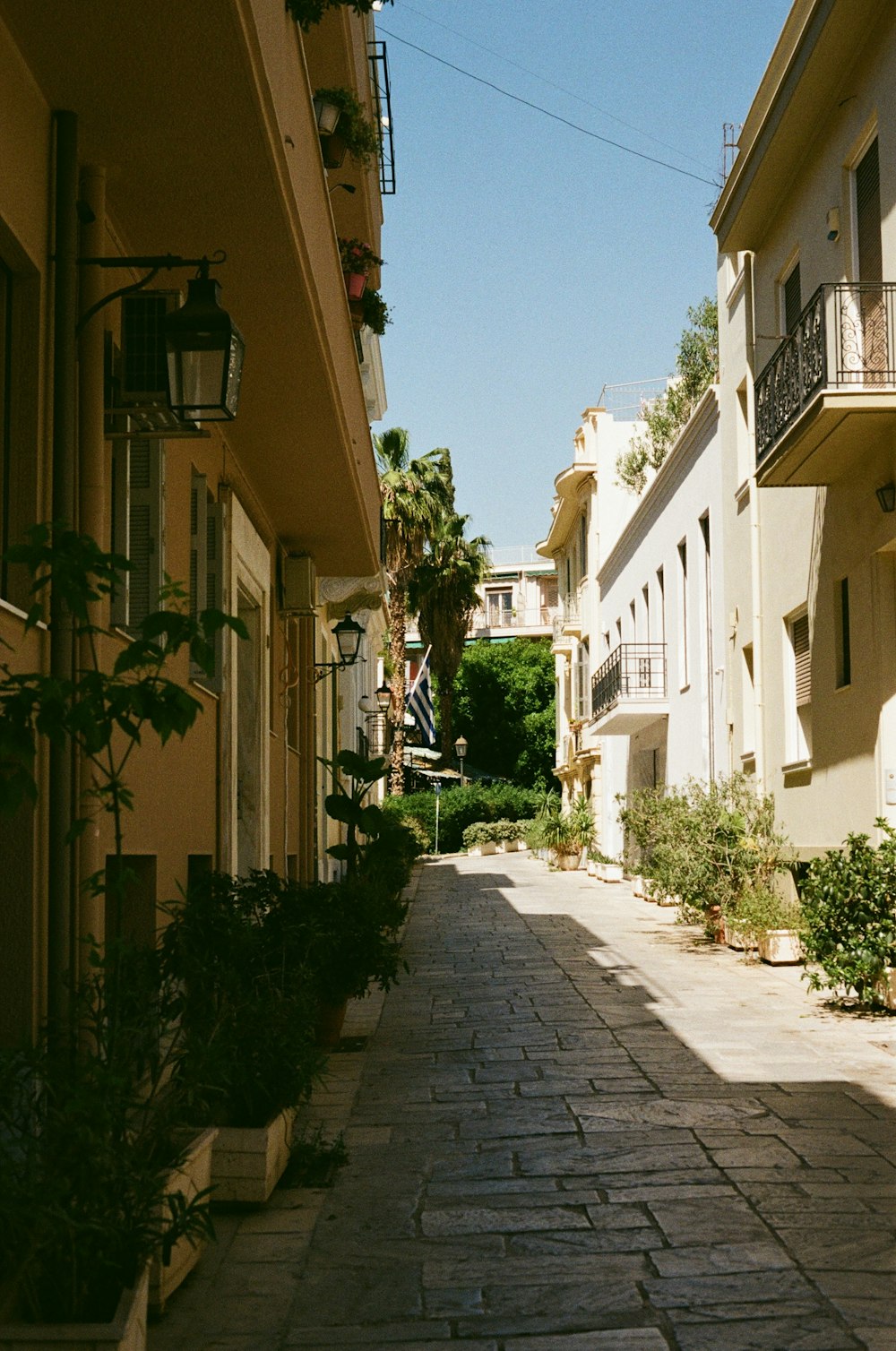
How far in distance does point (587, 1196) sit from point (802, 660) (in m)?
10.4

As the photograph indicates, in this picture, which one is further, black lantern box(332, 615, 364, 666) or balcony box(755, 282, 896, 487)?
black lantern box(332, 615, 364, 666)

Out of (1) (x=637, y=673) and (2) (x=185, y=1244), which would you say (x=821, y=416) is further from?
(1) (x=637, y=673)

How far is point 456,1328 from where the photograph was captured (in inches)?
171

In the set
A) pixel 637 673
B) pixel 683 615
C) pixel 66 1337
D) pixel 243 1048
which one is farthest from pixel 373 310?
pixel 637 673

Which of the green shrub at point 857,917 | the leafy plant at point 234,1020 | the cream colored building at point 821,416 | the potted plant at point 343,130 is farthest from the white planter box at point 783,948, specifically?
the potted plant at point 343,130

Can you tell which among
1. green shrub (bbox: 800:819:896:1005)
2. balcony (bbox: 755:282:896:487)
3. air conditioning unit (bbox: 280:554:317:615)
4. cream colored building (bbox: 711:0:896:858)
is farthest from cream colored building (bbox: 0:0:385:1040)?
green shrub (bbox: 800:819:896:1005)

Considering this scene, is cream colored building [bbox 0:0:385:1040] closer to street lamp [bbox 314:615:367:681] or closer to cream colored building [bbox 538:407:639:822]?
street lamp [bbox 314:615:367:681]

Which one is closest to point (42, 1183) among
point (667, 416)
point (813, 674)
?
point (813, 674)

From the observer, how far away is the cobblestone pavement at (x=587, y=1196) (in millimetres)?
4375

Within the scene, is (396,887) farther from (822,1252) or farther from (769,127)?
(822,1252)

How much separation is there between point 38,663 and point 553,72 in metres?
15.4

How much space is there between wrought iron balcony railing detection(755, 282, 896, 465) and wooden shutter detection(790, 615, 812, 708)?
3.32 m

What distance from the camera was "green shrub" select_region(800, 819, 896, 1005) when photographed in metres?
10.5

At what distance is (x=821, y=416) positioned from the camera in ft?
36.9
